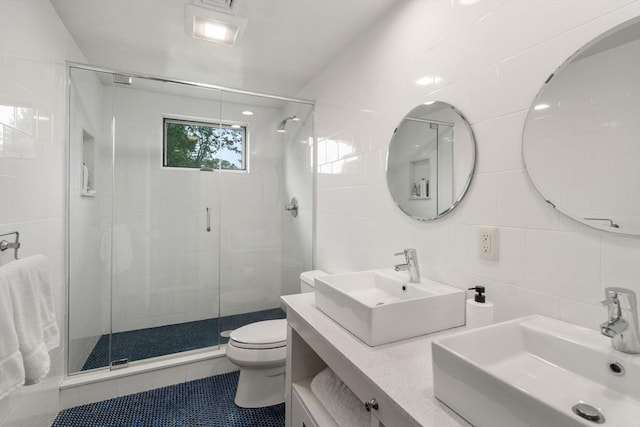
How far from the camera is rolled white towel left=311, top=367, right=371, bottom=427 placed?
1.11 m

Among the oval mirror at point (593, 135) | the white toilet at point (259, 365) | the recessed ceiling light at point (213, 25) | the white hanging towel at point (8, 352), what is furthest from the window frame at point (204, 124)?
the oval mirror at point (593, 135)

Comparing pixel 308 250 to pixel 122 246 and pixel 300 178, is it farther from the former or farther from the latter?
pixel 122 246

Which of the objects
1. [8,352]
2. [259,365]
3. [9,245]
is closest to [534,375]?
[259,365]

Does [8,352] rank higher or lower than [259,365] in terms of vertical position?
higher

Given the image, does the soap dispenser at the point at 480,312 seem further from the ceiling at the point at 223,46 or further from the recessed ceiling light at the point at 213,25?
the recessed ceiling light at the point at 213,25

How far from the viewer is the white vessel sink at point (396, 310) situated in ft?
3.34

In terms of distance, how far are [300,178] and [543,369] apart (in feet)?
7.17

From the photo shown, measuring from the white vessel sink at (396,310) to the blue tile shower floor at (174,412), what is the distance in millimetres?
986

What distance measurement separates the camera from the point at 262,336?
6.42 ft

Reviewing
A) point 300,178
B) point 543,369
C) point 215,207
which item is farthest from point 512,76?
point 215,207

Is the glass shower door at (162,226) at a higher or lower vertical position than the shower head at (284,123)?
lower

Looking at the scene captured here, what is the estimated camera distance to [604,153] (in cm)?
87

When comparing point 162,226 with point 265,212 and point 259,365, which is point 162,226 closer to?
point 265,212

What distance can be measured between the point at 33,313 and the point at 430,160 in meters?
1.77
